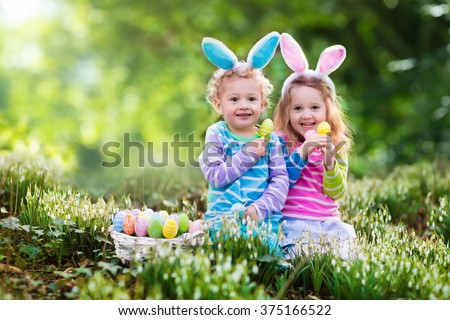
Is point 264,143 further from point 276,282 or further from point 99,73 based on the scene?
point 99,73

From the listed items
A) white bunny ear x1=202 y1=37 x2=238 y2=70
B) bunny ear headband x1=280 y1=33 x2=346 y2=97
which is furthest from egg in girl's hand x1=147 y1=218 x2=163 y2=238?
bunny ear headband x1=280 y1=33 x2=346 y2=97

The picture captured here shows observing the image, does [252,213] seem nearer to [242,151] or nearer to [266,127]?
[242,151]

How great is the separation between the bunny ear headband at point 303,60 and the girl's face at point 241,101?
1.34ft

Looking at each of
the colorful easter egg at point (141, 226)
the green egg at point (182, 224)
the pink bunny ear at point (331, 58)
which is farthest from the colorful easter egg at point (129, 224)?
the pink bunny ear at point (331, 58)

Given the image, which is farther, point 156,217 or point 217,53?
point 217,53

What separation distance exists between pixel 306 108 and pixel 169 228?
1.47m

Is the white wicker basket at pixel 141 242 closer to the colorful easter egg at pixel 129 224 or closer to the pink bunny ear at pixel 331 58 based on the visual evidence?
the colorful easter egg at pixel 129 224

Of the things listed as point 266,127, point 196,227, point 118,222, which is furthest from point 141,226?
point 266,127

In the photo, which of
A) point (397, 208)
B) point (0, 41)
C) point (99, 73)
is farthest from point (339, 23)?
point (0, 41)

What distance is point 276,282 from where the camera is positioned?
3.73 m

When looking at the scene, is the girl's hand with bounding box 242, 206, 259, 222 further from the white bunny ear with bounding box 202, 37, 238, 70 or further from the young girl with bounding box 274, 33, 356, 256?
the white bunny ear with bounding box 202, 37, 238, 70

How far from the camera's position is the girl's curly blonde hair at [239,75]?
14.3 feet

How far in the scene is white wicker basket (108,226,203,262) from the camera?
372 centimetres

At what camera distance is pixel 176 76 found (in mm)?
17766
